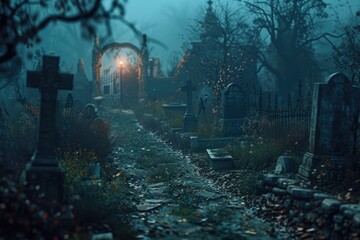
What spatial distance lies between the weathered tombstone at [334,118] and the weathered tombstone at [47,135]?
15.1 ft

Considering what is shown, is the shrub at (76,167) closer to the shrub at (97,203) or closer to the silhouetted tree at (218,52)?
the shrub at (97,203)

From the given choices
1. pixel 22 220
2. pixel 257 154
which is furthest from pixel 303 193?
pixel 22 220

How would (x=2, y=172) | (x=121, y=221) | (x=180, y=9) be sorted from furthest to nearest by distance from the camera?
(x=180, y=9)
(x=121, y=221)
(x=2, y=172)

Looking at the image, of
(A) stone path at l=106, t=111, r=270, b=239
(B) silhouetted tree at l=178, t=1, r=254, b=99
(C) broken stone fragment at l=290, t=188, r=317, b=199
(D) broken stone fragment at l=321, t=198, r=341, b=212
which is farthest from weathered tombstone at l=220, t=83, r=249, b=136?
(D) broken stone fragment at l=321, t=198, r=341, b=212

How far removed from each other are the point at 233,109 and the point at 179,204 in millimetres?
6865

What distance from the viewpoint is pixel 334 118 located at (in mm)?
Result: 8375

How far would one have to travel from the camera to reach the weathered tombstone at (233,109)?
14203mm

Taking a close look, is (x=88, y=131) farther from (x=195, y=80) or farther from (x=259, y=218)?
(x=195, y=80)

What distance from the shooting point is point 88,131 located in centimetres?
1115

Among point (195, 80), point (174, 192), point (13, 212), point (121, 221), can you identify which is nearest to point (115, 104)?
point (195, 80)

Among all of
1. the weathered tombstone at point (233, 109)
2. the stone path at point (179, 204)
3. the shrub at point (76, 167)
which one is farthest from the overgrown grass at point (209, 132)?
A: the shrub at point (76, 167)

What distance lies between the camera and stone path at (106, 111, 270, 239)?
253 inches

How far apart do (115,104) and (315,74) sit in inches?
566

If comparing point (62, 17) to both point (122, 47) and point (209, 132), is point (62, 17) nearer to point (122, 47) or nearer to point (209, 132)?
point (209, 132)
